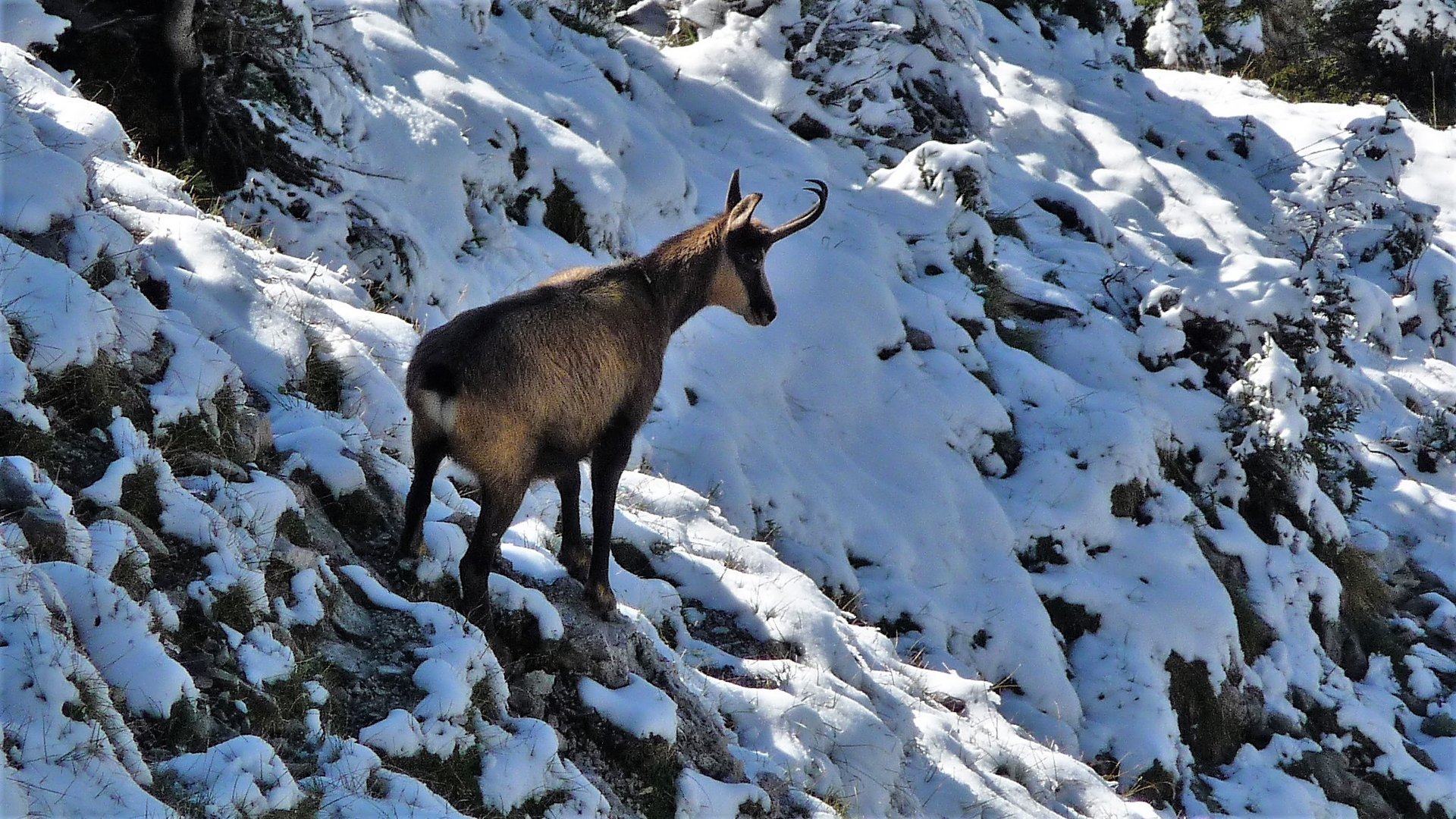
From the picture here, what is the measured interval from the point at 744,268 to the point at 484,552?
8.64 ft

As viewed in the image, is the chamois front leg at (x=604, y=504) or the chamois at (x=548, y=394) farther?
the chamois front leg at (x=604, y=504)

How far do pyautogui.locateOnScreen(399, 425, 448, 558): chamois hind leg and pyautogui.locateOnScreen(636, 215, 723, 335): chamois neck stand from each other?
5.57ft

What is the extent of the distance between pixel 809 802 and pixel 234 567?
2.71 m

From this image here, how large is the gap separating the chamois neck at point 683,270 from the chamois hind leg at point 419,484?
1.70 metres

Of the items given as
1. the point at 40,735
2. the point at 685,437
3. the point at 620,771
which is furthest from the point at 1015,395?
the point at 40,735

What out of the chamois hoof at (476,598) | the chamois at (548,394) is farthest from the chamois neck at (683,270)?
the chamois hoof at (476,598)

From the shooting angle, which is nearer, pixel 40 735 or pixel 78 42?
pixel 40 735

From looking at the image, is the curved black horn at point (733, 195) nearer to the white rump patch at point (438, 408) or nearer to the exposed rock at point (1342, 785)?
the white rump patch at point (438, 408)

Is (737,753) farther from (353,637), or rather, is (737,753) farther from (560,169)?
(560,169)

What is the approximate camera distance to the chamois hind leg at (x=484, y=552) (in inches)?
197

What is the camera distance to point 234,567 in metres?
4.12

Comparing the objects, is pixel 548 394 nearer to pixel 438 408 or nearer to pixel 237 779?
pixel 438 408

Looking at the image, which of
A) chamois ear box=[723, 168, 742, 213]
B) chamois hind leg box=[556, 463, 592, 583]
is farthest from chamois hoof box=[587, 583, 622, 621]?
chamois ear box=[723, 168, 742, 213]

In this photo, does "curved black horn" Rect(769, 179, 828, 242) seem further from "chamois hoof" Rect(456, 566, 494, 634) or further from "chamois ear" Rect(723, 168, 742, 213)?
"chamois hoof" Rect(456, 566, 494, 634)
